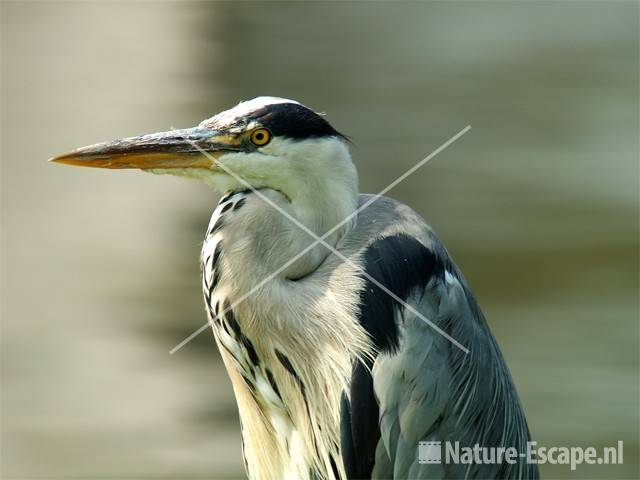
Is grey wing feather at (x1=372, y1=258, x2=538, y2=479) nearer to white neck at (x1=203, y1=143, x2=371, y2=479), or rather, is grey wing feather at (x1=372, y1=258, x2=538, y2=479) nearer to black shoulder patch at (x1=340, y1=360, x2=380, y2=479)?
black shoulder patch at (x1=340, y1=360, x2=380, y2=479)

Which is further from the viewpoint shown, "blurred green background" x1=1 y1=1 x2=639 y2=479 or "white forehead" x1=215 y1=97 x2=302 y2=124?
"blurred green background" x1=1 y1=1 x2=639 y2=479

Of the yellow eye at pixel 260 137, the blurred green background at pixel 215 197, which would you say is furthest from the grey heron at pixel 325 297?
the blurred green background at pixel 215 197

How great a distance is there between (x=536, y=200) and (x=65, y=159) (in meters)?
7.76

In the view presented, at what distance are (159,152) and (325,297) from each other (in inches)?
23.1

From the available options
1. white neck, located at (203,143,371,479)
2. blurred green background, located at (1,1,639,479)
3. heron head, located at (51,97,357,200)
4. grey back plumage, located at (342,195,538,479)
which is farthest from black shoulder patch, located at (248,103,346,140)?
blurred green background, located at (1,1,639,479)

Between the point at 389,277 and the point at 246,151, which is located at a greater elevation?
the point at 246,151

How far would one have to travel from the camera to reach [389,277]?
320cm

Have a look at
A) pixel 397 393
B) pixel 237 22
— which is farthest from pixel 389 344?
pixel 237 22

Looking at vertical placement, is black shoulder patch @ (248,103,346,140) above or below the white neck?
above

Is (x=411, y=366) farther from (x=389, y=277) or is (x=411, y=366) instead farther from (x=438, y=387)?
(x=389, y=277)

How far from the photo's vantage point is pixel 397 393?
3164 millimetres

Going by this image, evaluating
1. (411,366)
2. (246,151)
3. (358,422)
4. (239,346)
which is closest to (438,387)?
(411,366)

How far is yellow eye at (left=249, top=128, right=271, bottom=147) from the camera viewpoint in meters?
3.09

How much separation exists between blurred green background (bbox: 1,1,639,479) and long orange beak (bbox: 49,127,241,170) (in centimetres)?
362
